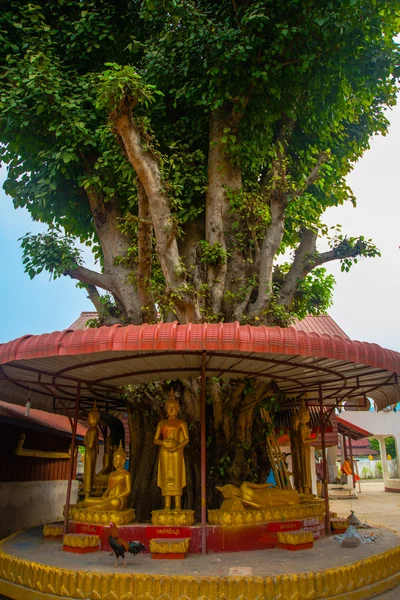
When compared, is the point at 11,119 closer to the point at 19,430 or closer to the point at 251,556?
Answer: the point at 19,430

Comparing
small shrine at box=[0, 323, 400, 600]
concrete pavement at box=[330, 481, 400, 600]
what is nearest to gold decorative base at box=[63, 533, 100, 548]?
small shrine at box=[0, 323, 400, 600]

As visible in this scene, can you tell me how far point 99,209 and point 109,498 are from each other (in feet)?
20.2

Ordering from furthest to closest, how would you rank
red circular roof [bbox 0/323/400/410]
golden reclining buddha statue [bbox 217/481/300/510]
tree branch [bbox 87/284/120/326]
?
tree branch [bbox 87/284/120/326] < golden reclining buddha statue [bbox 217/481/300/510] < red circular roof [bbox 0/323/400/410]

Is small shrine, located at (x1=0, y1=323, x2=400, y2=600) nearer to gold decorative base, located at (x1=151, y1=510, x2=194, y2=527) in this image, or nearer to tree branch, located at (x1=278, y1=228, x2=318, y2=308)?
gold decorative base, located at (x1=151, y1=510, x2=194, y2=527)

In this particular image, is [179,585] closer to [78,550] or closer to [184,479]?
[78,550]

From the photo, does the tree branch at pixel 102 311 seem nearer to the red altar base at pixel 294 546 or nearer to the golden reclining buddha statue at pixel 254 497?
the golden reclining buddha statue at pixel 254 497

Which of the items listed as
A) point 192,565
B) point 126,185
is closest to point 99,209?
point 126,185

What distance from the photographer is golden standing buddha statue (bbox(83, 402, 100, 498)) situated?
9227mm

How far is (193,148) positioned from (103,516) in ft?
26.2

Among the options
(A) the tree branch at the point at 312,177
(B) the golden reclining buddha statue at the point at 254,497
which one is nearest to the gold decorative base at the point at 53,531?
(B) the golden reclining buddha statue at the point at 254,497

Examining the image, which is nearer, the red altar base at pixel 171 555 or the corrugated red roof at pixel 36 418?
the red altar base at pixel 171 555

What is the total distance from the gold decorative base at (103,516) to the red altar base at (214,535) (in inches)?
4.1

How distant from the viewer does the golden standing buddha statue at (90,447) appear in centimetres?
923

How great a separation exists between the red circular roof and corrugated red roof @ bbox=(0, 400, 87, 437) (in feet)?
6.26
